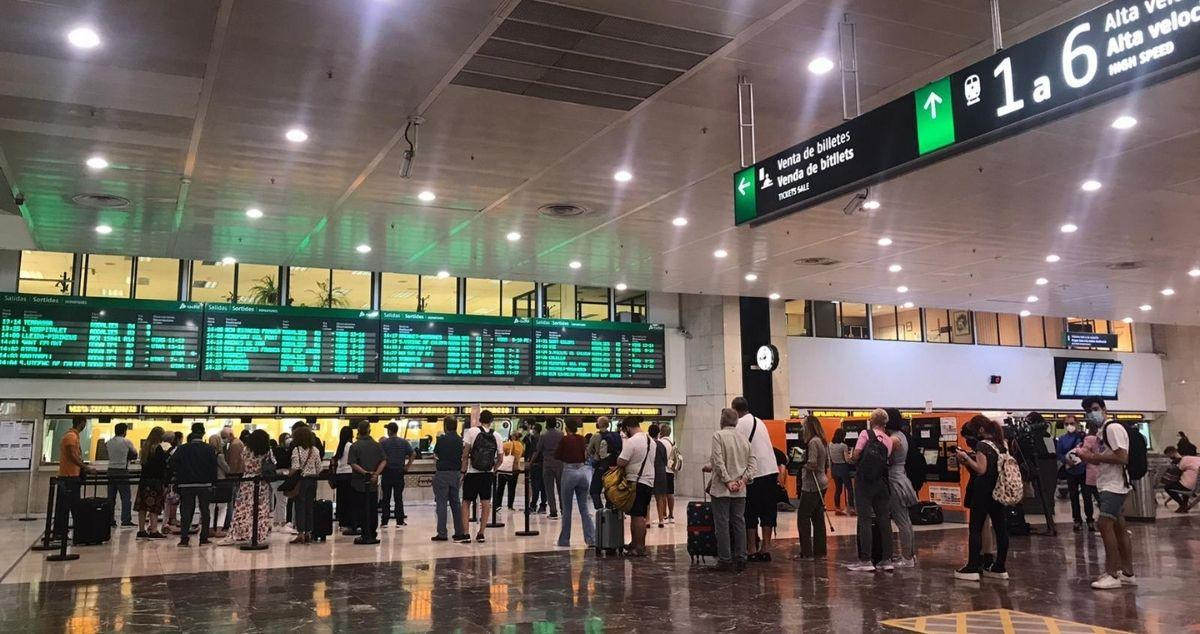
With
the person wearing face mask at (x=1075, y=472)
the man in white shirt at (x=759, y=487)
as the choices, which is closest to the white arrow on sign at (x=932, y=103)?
the man in white shirt at (x=759, y=487)

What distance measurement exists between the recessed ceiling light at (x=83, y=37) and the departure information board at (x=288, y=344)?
8776 mm

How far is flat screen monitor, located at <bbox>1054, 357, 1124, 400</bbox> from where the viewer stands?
73.3 ft

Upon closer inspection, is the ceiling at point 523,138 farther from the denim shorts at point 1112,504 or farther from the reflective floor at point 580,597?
the reflective floor at point 580,597

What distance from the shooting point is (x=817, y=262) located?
1382cm

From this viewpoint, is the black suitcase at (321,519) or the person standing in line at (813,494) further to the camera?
the black suitcase at (321,519)

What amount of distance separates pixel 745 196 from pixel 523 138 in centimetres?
232

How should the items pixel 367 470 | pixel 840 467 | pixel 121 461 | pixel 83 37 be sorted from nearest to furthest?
pixel 83 37, pixel 367 470, pixel 121 461, pixel 840 467

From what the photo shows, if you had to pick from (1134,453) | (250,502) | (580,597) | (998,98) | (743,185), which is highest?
(743,185)

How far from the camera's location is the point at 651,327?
17828 millimetres

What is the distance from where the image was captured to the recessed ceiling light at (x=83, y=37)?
578 cm

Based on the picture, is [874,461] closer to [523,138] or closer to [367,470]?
[523,138]

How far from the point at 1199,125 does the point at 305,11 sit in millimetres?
7526

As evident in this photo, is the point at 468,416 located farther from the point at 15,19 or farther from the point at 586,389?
the point at 15,19

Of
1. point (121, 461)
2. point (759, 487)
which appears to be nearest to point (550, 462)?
point (759, 487)
